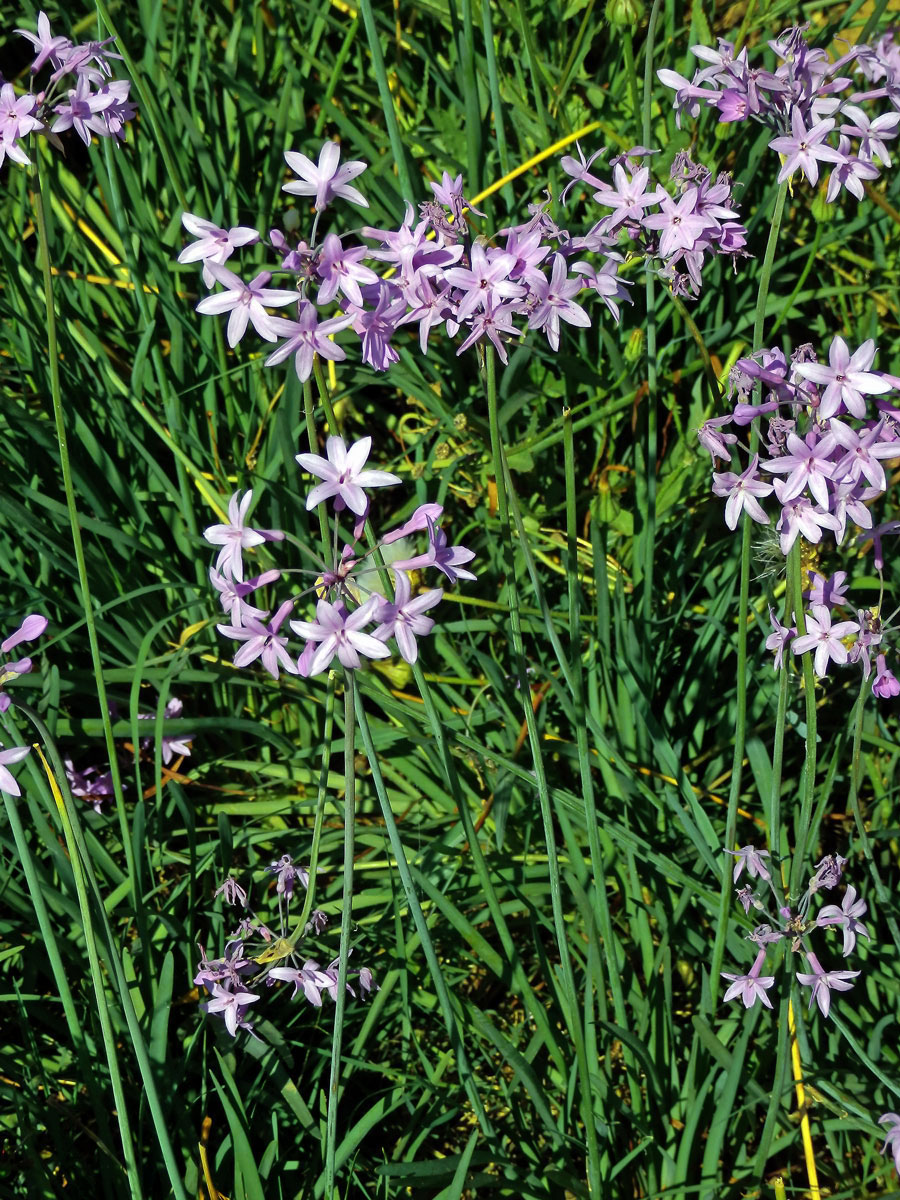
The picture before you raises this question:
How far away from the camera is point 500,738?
2.33 m

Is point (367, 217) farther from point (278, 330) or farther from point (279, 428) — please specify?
point (278, 330)

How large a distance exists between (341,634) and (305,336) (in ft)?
1.19

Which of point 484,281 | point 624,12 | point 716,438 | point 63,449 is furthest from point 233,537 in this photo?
point 624,12

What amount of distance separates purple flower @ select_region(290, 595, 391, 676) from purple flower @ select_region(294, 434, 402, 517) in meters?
0.12

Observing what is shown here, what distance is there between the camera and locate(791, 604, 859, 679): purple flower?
147 centimetres

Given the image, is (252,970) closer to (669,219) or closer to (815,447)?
(815,447)

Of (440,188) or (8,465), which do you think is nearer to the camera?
(440,188)

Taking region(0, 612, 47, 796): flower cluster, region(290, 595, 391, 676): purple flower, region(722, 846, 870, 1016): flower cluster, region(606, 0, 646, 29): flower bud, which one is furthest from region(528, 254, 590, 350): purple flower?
region(606, 0, 646, 29): flower bud

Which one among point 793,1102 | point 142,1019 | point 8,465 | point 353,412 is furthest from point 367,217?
point 793,1102

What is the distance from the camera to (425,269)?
132 cm

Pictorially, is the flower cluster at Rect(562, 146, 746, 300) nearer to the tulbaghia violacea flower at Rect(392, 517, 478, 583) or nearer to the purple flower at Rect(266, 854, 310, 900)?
the tulbaghia violacea flower at Rect(392, 517, 478, 583)

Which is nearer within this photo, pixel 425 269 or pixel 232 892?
pixel 425 269

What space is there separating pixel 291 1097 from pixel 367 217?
2.02m

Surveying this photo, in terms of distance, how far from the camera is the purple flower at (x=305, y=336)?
1.21 metres
